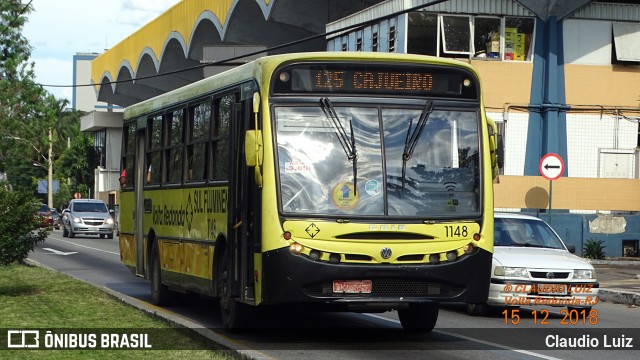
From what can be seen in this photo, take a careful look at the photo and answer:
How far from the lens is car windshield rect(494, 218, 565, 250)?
758 inches

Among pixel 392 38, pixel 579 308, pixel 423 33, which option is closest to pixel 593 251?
pixel 423 33

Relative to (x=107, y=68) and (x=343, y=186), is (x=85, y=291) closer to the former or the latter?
(x=343, y=186)

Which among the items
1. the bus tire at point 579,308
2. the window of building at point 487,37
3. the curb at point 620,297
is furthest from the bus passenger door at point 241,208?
the window of building at point 487,37

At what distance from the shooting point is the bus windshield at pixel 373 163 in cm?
1334

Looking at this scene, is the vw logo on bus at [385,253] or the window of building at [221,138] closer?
the vw logo on bus at [385,253]

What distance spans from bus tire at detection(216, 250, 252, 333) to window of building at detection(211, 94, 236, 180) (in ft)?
3.37

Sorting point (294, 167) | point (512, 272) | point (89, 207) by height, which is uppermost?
point (294, 167)

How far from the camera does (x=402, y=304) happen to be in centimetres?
1353

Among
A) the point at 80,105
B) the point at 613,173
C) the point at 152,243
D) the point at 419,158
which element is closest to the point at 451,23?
the point at 613,173

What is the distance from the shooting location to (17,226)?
20.7m

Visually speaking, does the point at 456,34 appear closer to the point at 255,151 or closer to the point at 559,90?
the point at 559,90

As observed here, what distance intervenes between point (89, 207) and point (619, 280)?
32.2m

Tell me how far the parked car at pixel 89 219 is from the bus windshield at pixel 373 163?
4193 cm

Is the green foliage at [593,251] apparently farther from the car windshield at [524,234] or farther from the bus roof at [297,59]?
the bus roof at [297,59]
